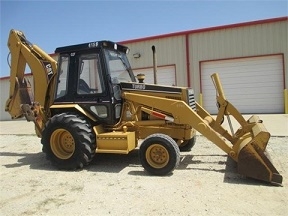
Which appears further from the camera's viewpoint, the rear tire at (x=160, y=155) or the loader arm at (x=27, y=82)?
the loader arm at (x=27, y=82)

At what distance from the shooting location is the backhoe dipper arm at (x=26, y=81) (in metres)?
7.41

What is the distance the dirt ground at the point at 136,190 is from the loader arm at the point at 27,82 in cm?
125

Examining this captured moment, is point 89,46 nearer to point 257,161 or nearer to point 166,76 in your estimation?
point 257,161

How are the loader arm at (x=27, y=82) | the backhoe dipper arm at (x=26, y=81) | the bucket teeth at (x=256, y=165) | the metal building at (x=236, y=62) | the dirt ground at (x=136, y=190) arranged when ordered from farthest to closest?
the metal building at (x=236, y=62), the backhoe dipper arm at (x=26, y=81), the loader arm at (x=27, y=82), the bucket teeth at (x=256, y=165), the dirt ground at (x=136, y=190)

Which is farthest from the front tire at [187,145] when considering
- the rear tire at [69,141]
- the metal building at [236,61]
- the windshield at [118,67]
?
the metal building at [236,61]

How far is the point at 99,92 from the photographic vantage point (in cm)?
648

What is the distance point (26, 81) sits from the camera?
8164 mm

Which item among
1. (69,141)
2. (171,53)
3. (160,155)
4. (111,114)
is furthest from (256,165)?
(171,53)

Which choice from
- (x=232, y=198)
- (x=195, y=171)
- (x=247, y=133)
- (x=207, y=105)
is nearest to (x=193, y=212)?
(x=232, y=198)

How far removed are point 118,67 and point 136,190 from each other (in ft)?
9.88

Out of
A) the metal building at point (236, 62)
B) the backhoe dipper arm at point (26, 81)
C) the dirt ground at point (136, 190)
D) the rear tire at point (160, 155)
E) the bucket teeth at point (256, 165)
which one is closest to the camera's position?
the dirt ground at point (136, 190)

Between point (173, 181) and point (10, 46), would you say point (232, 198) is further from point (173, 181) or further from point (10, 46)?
point (10, 46)

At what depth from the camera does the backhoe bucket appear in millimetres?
4906

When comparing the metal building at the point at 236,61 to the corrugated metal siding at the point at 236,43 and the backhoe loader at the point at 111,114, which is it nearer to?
the corrugated metal siding at the point at 236,43
